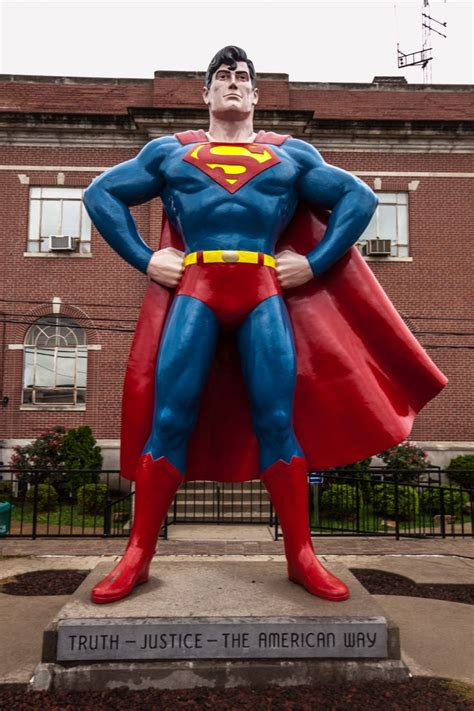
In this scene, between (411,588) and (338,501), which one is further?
(338,501)

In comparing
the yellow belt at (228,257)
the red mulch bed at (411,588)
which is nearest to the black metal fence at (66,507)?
the red mulch bed at (411,588)

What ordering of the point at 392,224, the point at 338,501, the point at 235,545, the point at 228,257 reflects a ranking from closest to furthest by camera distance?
the point at 228,257, the point at 235,545, the point at 338,501, the point at 392,224

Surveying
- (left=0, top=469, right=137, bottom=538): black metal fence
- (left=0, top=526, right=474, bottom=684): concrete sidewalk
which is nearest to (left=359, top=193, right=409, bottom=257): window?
(left=0, top=469, right=137, bottom=538): black metal fence

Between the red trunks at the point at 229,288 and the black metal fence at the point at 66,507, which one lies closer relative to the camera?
the red trunks at the point at 229,288

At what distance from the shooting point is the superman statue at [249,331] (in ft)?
11.2

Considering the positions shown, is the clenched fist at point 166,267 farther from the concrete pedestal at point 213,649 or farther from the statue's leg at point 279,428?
the concrete pedestal at point 213,649

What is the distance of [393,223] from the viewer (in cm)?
1578

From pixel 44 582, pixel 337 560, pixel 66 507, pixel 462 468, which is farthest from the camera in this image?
pixel 462 468

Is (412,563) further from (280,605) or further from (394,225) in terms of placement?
(394,225)

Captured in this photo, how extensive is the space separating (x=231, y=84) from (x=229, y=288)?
134cm

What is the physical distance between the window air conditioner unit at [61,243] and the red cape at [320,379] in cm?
1182

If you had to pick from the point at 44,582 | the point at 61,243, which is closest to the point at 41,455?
the point at 61,243

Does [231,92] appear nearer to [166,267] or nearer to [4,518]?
[166,267]

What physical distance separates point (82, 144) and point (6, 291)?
4.29 meters
